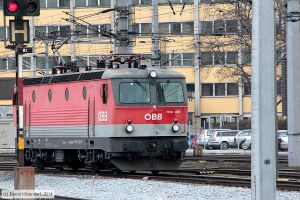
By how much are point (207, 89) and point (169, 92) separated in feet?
150

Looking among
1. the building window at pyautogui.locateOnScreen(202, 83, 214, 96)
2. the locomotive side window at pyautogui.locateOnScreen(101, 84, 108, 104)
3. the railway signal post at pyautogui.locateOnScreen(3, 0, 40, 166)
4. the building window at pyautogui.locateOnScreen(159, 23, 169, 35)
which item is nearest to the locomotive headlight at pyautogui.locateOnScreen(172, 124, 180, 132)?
the locomotive side window at pyautogui.locateOnScreen(101, 84, 108, 104)

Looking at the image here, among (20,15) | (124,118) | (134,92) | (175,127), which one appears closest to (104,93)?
(134,92)

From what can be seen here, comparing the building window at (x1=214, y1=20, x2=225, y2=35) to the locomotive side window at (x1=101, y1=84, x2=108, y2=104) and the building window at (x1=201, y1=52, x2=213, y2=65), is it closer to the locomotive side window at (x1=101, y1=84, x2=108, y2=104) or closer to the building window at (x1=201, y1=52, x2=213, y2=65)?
the building window at (x1=201, y1=52, x2=213, y2=65)

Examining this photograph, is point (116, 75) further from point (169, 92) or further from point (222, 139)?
point (222, 139)

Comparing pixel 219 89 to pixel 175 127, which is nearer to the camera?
pixel 175 127

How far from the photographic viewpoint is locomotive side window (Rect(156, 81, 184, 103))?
25562mm

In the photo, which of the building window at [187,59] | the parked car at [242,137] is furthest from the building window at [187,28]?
the parked car at [242,137]

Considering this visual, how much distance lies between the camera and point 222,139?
56562mm

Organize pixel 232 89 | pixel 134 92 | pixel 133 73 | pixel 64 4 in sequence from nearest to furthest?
pixel 134 92, pixel 133 73, pixel 64 4, pixel 232 89

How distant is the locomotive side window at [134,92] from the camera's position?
25.0m

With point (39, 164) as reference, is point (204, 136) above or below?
below

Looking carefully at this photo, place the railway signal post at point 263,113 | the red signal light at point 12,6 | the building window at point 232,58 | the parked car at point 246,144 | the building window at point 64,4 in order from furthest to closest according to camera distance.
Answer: the building window at point 64,4, the parked car at point 246,144, the building window at point 232,58, the red signal light at point 12,6, the railway signal post at point 263,113

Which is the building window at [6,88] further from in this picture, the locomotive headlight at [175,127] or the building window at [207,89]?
the locomotive headlight at [175,127]

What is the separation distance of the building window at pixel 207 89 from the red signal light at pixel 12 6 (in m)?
55.5
